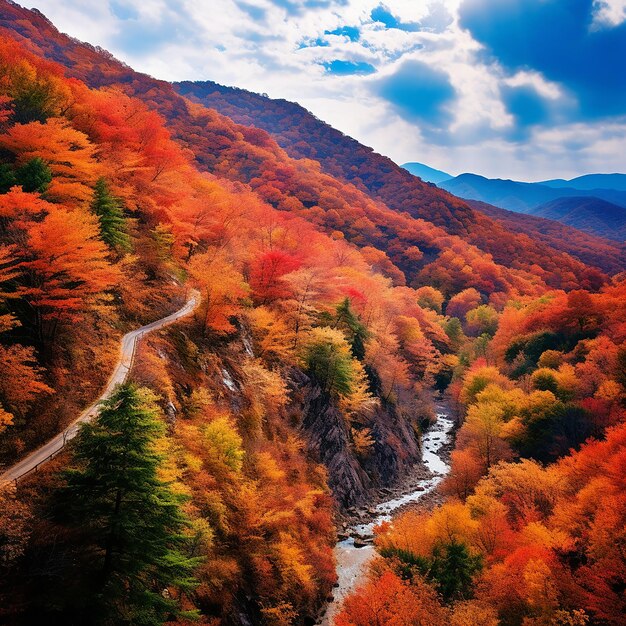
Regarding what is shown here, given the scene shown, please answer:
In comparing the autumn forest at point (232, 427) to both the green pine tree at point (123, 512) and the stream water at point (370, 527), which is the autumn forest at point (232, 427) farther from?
the stream water at point (370, 527)

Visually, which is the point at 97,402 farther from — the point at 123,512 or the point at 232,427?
the point at 232,427

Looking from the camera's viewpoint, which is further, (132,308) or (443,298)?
(443,298)

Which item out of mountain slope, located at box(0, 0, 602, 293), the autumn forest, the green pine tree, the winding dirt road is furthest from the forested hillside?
mountain slope, located at box(0, 0, 602, 293)

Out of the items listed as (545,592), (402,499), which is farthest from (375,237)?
(545,592)

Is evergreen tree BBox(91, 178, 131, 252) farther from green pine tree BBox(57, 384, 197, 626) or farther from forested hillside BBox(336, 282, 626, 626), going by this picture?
forested hillside BBox(336, 282, 626, 626)

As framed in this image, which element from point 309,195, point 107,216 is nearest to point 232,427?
point 107,216

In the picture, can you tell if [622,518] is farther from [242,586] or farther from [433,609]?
[242,586]
